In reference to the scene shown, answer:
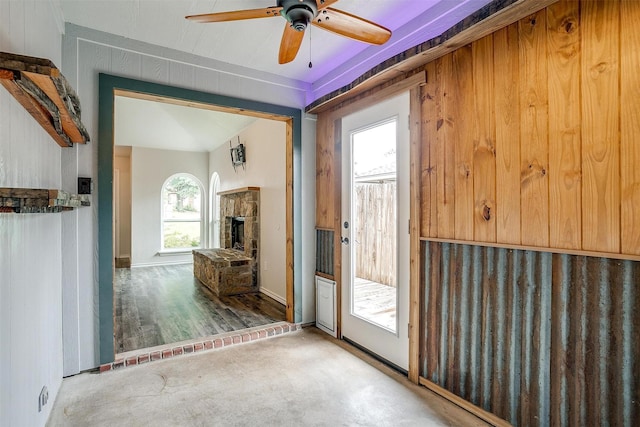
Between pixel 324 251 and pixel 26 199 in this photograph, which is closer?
pixel 26 199

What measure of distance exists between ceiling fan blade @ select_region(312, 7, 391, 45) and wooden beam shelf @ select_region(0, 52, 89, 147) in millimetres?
1287

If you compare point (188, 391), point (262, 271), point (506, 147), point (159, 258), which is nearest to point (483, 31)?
point (506, 147)

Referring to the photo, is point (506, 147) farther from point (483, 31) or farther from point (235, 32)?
point (235, 32)

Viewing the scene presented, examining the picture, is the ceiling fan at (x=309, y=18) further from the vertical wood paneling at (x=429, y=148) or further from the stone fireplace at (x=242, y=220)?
the stone fireplace at (x=242, y=220)

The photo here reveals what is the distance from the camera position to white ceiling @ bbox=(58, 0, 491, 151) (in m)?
2.19

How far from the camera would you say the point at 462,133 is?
6.73 ft

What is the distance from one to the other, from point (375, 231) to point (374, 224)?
0.09 metres

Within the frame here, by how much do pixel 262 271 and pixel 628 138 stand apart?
4218 millimetres

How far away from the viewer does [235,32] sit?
255 cm

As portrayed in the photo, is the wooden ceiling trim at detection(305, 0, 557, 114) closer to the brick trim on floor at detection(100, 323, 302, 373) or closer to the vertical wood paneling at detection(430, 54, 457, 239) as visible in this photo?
the vertical wood paneling at detection(430, 54, 457, 239)

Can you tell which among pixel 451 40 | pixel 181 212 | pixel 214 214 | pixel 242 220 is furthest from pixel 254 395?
pixel 181 212

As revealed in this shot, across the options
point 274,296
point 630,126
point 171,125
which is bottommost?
point 274,296

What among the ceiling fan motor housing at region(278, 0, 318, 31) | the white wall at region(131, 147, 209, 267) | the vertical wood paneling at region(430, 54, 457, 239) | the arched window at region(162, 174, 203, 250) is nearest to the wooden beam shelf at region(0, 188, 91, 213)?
the ceiling fan motor housing at region(278, 0, 318, 31)

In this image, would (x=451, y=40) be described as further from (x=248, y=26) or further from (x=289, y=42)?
(x=248, y=26)
